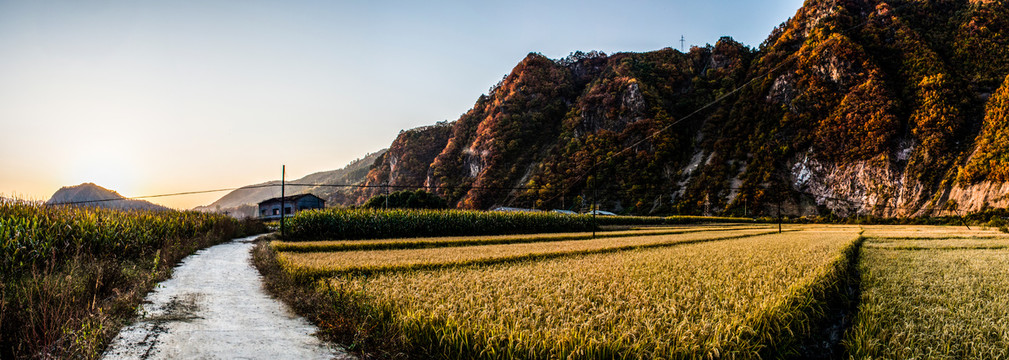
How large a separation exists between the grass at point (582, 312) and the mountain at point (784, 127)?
44.3 m

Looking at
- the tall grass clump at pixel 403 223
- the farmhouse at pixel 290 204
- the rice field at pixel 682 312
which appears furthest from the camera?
the farmhouse at pixel 290 204

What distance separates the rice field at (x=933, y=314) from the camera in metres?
4.00

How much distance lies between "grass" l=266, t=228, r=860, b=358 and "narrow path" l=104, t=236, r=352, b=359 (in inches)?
15.2

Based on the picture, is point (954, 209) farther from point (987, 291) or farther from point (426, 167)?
point (426, 167)

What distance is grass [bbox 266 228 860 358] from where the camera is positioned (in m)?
3.48

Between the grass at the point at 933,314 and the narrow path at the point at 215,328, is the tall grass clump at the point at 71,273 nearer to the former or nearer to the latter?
the narrow path at the point at 215,328

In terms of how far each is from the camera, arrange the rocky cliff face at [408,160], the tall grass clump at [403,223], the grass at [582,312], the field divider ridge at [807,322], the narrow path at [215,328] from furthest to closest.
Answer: the rocky cliff face at [408,160] → the tall grass clump at [403,223] → the narrow path at [215,328] → the field divider ridge at [807,322] → the grass at [582,312]

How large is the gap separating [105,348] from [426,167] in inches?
4202

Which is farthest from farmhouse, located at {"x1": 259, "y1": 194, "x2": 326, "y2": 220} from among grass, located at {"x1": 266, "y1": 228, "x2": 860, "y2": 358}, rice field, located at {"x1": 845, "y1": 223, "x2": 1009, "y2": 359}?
rice field, located at {"x1": 845, "y1": 223, "x2": 1009, "y2": 359}

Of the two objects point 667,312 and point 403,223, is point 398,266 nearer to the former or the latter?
point 667,312

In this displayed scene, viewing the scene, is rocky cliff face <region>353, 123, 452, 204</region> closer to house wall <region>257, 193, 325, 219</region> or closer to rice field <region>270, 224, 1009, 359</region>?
house wall <region>257, 193, 325, 219</region>

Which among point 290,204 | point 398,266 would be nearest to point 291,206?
point 290,204

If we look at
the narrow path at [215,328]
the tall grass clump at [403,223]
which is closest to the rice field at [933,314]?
the narrow path at [215,328]

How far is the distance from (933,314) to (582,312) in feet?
14.8
